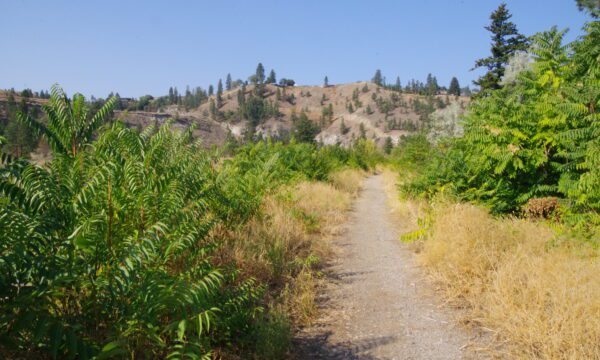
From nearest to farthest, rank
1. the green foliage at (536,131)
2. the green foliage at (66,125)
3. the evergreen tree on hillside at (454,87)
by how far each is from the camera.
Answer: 1. the green foliage at (66,125)
2. the green foliage at (536,131)
3. the evergreen tree on hillside at (454,87)

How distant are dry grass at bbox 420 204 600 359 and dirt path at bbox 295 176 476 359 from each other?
343mm

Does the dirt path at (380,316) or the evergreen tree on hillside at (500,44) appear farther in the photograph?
the evergreen tree on hillside at (500,44)

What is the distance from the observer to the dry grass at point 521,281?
9.92 ft

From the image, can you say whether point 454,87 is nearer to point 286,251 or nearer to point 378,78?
point 378,78

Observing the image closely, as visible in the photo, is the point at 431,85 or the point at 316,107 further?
the point at 316,107

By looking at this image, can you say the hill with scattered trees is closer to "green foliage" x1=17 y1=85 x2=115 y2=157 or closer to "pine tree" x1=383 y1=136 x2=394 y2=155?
"pine tree" x1=383 y1=136 x2=394 y2=155

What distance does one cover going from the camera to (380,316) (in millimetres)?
4129

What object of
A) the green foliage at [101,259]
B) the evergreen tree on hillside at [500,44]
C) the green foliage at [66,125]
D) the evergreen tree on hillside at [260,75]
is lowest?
the green foliage at [101,259]

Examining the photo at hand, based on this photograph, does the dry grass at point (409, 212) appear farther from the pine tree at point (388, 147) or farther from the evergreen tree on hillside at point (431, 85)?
the evergreen tree on hillside at point (431, 85)

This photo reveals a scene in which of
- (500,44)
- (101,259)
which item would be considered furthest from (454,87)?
(101,259)

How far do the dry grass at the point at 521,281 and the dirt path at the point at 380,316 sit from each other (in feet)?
1.13

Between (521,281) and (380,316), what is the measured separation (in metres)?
1.55

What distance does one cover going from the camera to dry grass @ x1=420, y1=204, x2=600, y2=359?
9.92 ft

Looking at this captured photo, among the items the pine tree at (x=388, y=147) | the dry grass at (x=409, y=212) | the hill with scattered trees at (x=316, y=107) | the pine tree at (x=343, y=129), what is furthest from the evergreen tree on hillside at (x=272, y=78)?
the dry grass at (x=409, y=212)
